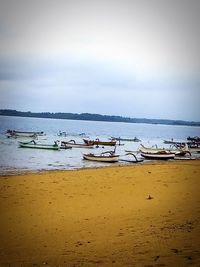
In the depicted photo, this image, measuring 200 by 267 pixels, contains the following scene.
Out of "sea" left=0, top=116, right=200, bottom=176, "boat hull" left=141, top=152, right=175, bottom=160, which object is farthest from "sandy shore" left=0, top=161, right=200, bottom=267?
"boat hull" left=141, top=152, right=175, bottom=160

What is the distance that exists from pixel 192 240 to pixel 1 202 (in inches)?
104

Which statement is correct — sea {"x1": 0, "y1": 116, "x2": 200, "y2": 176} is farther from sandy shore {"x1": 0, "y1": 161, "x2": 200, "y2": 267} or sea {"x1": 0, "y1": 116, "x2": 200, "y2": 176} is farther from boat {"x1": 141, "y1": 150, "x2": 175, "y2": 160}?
sandy shore {"x1": 0, "y1": 161, "x2": 200, "y2": 267}

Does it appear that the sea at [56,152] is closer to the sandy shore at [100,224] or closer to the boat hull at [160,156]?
the boat hull at [160,156]

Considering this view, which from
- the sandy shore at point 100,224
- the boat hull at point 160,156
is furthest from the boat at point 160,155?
the sandy shore at point 100,224

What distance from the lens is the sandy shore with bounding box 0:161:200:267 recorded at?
2.49 meters

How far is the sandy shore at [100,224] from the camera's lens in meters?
2.49

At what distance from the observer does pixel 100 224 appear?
3311mm

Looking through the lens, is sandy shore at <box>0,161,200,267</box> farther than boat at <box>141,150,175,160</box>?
No

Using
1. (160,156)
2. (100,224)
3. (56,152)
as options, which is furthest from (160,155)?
(100,224)

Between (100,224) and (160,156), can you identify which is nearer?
(100,224)

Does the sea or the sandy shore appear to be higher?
the sandy shore

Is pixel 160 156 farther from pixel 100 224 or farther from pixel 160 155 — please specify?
pixel 100 224

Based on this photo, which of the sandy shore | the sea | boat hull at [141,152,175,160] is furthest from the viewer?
boat hull at [141,152,175,160]

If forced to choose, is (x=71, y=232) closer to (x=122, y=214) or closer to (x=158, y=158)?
(x=122, y=214)
